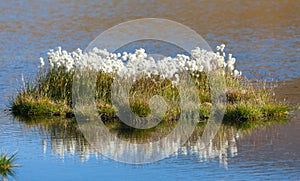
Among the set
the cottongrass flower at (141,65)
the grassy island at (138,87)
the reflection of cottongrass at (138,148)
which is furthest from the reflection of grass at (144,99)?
the reflection of cottongrass at (138,148)

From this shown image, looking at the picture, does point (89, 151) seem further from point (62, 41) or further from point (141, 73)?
point (62, 41)

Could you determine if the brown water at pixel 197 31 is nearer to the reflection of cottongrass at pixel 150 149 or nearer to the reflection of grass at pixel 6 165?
the reflection of cottongrass at pixel 150 149

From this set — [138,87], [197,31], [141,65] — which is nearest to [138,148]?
[138,87]

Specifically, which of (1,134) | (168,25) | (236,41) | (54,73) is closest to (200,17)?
(168,25)

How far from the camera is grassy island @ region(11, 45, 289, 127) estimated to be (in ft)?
47.6

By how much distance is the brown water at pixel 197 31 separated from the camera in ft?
34.8

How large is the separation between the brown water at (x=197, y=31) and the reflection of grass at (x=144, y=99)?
63 cm

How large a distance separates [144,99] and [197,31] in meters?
17.6

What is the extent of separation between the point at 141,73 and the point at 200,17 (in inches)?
829

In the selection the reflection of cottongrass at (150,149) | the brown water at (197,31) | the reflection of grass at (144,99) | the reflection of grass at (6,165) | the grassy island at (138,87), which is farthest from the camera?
the grassy island at (138,87)

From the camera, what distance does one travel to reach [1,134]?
1343cm

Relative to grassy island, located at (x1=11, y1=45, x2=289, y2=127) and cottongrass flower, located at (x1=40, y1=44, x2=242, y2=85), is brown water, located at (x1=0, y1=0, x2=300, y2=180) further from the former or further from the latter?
cottongrass flower, located at (x1=40, y1=44, x2=242, y2=85)

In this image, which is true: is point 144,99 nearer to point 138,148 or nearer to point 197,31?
point 138,148

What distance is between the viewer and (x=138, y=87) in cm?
1509
